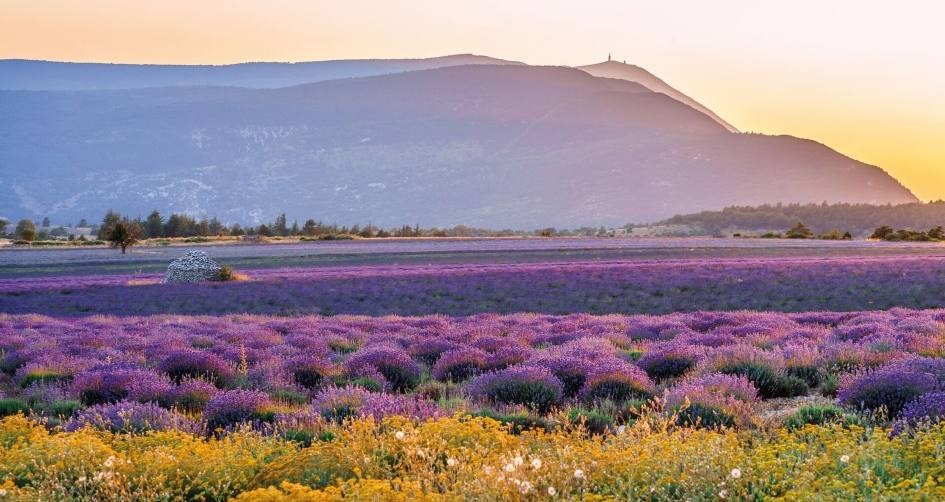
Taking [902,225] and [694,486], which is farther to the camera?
[902,225]

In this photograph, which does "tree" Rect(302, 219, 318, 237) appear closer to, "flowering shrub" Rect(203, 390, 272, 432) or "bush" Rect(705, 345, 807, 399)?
"bush" Rect(705, 345, 807, 399)

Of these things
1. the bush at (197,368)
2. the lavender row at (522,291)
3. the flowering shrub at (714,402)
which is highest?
the flowering shrub at (714,402)

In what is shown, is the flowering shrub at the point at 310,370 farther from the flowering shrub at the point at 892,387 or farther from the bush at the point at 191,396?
the flowering shrub at the point at 892,387

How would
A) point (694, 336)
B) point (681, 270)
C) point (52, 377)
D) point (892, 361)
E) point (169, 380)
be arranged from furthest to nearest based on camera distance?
point (681, 270)
point (694, 336)
point (52, 377)
point (169, 380)
point (892, 361)

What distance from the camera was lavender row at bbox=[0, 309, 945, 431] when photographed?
26.6 feet

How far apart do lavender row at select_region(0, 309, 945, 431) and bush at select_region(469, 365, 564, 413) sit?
2cm

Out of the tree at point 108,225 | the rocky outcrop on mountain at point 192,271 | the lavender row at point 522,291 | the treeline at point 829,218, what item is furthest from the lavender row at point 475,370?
the treeline at point 829,218

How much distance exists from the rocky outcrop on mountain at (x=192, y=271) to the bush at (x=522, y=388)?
30529 mm

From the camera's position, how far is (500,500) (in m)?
4.96

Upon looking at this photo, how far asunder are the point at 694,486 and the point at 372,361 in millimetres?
6780

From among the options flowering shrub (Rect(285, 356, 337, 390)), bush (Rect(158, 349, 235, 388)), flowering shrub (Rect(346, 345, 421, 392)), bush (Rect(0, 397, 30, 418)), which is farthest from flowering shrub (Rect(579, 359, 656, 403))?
bush (Rect(0, 397, 30, 418))

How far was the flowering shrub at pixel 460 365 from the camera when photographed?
11.1m

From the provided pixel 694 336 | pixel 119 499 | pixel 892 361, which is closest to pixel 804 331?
pixel 694 336

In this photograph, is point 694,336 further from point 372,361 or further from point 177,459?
point 177,459
